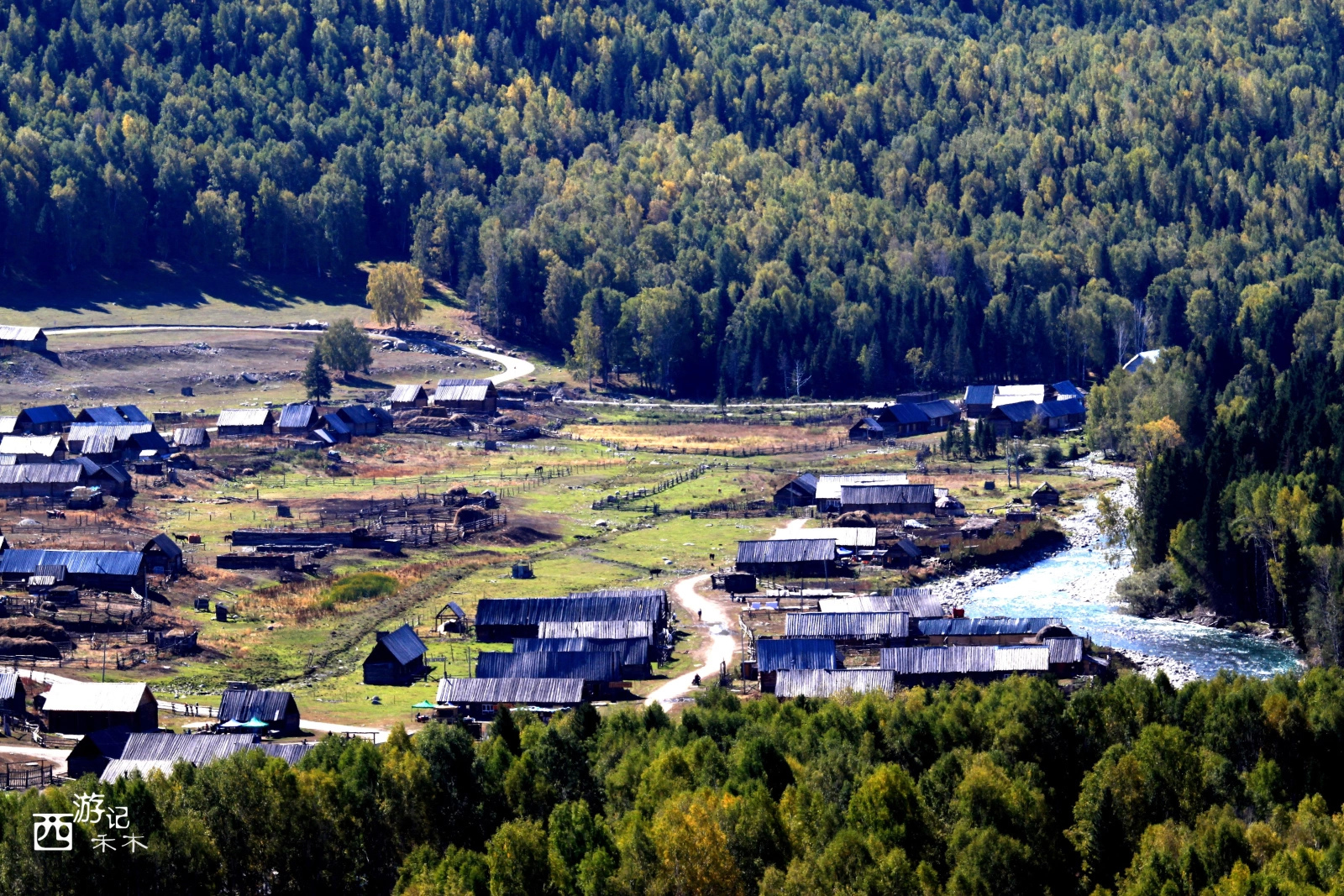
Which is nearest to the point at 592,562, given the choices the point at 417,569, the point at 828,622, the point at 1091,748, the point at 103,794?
the point at 417,569

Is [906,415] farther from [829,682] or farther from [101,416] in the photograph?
[829,682]

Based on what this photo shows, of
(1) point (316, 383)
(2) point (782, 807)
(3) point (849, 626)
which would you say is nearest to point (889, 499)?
(3) point (849, 626)

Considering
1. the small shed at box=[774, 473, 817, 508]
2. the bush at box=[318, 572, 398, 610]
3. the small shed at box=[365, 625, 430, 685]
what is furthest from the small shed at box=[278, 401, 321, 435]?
the small shed at box=[365, 625, 430, 685]

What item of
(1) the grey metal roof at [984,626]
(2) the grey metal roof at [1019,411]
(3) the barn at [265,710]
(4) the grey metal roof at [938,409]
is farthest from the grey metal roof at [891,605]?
(4) the grey metal roof at [938,409]

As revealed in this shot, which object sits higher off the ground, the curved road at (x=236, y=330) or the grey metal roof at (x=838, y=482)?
the curved road at (x=236, y=330)

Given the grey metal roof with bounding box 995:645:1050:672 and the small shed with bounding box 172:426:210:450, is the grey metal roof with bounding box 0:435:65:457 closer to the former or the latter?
the small shed with bounding box 172:426:210:450

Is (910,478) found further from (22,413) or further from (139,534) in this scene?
(22,413)

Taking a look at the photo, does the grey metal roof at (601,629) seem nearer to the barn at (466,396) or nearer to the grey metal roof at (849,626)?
the grey metal roof at (849,626)
